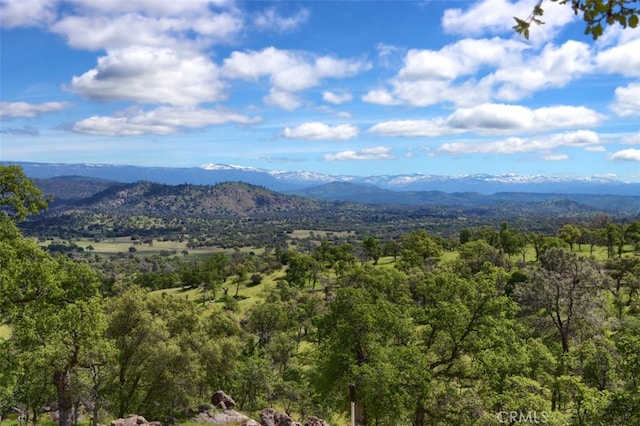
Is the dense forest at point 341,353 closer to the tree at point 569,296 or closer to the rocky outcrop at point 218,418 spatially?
the tree at point 569,296

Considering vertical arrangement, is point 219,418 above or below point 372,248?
below

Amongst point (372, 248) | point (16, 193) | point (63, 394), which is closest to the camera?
point (16, 193)

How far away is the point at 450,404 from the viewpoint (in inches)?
1076

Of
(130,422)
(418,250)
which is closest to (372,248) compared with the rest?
(418,250)

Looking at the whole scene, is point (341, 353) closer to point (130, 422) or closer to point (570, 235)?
point (130, 422)

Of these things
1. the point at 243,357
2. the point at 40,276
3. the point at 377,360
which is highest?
the point at 40,276

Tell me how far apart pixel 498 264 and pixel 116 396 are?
8104 centimetres

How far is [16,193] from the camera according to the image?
69.1 ft

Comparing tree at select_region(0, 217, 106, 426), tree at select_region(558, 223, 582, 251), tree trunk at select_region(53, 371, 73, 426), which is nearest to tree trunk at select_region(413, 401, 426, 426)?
tree at select_region(0, 217, 106, 426)

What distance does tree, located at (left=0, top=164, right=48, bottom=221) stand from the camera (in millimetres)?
20844

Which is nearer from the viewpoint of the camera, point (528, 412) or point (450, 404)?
point (528, 412)

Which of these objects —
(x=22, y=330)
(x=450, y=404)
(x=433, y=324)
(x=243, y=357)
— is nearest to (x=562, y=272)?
(x=433, y=324)

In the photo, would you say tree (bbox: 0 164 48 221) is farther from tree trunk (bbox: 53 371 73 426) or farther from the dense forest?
tree trunk (bbox: 53 371 73 426)

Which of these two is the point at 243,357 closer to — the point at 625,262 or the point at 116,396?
the point at 116,396
